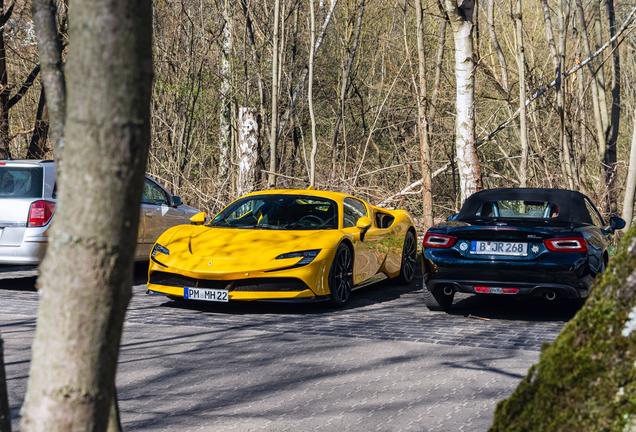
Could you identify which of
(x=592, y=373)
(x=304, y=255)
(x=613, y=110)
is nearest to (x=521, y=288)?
(x=304, y=255)

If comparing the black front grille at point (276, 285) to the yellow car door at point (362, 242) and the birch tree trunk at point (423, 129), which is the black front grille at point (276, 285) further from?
the birch tree trunk at point (423, 129)

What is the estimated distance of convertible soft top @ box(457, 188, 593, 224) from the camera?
8.10 metres

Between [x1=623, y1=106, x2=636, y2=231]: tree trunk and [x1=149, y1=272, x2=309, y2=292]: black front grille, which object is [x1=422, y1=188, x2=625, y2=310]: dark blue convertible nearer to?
[x1=149, y1=272, x2=309, y2=292]: black front grille

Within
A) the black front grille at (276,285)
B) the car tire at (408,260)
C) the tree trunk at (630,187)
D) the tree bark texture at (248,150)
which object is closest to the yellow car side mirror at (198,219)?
the black front grille at (276,285)

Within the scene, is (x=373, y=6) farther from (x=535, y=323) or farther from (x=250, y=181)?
(x=535, y=323)

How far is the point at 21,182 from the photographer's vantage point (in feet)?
31.7

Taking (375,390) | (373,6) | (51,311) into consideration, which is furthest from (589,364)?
(373,6)

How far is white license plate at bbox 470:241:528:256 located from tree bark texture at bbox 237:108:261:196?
28.8 feet

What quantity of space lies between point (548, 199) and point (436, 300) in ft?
5.76

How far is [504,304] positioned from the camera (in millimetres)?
9023

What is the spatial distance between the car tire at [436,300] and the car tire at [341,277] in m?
1.00

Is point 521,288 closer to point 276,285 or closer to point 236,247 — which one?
point 276,285

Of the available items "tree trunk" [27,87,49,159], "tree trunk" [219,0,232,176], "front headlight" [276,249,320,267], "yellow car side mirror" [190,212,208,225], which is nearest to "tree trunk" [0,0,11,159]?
"tree trunk" [27,87,49,159]

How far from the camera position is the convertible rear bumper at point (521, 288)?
23.9ft
